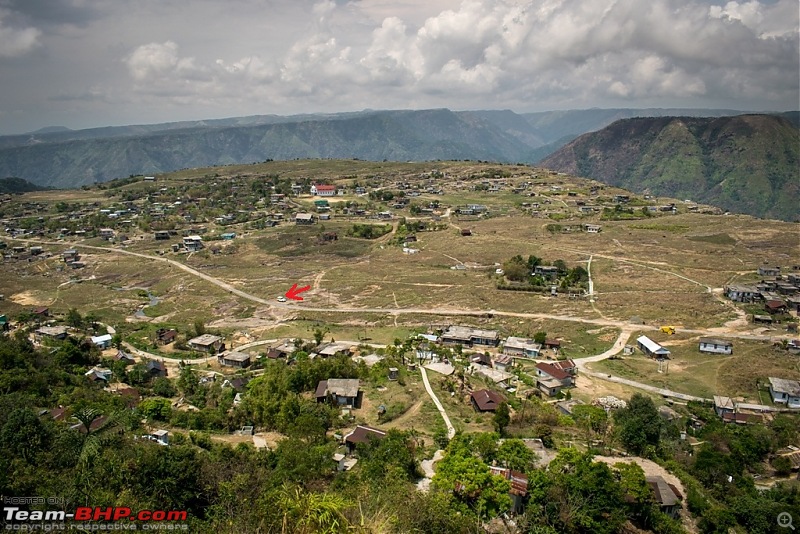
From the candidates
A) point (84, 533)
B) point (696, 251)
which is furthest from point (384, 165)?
point (84, 533)

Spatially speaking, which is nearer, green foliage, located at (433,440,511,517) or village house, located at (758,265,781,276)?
green foliage, located at (433,440,511,517)

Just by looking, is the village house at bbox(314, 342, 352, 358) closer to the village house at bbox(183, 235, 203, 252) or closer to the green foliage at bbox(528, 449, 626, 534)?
the green foliage at bbox(528, 449, 626, 534)

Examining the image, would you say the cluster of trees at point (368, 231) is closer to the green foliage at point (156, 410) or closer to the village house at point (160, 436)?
the green foliage at point (156, 410)

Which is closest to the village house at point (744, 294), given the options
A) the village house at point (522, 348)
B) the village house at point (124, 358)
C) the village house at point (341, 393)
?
the village house at point (522, 348)

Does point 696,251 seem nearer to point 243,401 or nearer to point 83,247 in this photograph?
point 243,401

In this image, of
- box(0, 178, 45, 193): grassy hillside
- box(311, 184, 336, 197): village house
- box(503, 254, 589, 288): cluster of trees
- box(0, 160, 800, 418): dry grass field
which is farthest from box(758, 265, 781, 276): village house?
box(0, 178, 45, 193): grassy hillside

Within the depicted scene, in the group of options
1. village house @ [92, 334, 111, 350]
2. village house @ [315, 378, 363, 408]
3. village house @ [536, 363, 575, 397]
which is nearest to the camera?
village house @ [315, 378, 363, 408]

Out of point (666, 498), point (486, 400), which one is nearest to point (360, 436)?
point (486, 400)

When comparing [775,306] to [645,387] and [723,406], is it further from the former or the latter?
[645,387]
